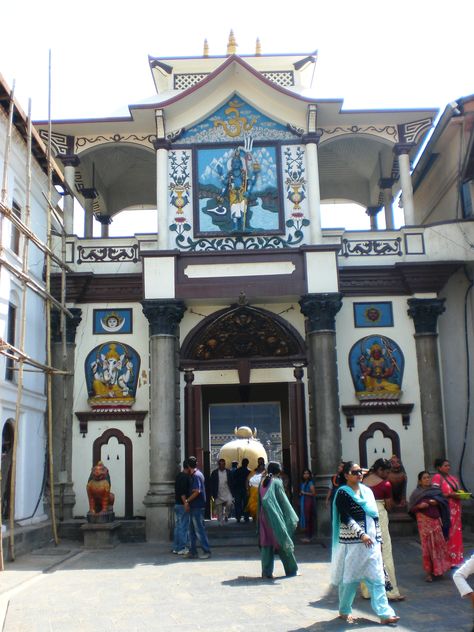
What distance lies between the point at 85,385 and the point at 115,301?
7.26ft

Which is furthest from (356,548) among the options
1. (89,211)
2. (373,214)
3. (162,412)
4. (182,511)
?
(373,214)

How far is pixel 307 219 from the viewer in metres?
18.0

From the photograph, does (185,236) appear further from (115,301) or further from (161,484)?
→ (161,484)

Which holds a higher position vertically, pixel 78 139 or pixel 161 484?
pixel 78 139

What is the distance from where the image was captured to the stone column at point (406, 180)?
18578 mm

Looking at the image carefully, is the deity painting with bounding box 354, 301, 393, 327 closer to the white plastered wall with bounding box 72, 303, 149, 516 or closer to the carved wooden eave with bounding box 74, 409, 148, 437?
the white plastered wall with bounding box 72, 303, 149, 516

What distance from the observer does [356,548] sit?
309 inches

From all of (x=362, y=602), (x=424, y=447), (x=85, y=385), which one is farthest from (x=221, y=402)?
(x=362, y=602)

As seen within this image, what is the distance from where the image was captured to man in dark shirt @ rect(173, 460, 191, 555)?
13195mm

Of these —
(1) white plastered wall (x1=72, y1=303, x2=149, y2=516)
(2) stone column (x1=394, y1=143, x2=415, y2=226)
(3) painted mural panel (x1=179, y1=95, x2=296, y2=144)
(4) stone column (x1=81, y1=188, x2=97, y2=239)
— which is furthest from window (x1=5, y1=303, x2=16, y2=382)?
(2) stone column (x1=394, y1=143, x2=415, y2=226)

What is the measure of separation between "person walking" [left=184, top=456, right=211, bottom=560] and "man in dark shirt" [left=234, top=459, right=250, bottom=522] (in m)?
4.95

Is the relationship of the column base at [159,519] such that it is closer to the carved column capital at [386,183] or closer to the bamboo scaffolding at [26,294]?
the bamboo scaffolding at [26,294]

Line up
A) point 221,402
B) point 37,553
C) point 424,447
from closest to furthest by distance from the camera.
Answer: point 37,553, point 424,447, point 221,402

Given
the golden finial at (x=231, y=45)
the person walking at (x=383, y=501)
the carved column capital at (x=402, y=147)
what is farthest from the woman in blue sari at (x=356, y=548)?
the golden finial at (x=231, y=45)
